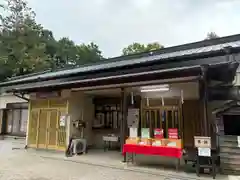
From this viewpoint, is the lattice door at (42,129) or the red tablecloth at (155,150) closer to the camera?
the red tablecloth at (155,150)

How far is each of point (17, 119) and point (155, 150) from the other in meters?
9.81

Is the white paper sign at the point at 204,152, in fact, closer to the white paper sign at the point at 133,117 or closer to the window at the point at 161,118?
the window at the point at 161,118

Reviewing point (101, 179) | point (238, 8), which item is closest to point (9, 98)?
point (101, 179)

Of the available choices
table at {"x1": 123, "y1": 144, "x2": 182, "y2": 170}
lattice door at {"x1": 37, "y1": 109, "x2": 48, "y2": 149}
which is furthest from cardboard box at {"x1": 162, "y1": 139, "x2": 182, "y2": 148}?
lattice door at {"x1": 37, "y1": 109, "x2": 48, "y2": 149}

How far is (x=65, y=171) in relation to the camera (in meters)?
5.49

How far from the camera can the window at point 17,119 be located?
11961 mm

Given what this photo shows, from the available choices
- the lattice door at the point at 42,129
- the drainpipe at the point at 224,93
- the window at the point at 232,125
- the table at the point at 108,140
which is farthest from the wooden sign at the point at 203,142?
the lattice door at the point at 42,129

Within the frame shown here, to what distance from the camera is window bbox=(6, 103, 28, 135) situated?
11961 millimetres

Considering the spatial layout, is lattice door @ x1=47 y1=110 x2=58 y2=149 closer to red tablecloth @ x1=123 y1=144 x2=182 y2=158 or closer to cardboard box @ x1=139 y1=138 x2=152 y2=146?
red tablecloth @ x1=123 y1=144 x2=182 y2=158

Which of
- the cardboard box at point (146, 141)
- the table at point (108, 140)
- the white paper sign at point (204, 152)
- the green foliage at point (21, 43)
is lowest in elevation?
the table at point (108, 140)

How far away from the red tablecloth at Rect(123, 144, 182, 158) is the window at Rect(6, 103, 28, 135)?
8209mm

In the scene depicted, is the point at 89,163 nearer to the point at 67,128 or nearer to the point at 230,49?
the point at 67,128

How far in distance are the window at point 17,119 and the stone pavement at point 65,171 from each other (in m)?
4.98

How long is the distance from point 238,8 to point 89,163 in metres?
9.73
